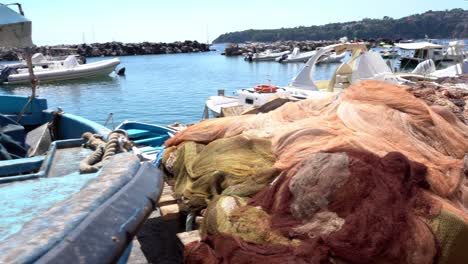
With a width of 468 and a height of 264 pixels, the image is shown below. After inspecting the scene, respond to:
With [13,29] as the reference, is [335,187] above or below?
below

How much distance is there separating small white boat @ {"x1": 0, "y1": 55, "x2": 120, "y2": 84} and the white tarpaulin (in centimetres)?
3551

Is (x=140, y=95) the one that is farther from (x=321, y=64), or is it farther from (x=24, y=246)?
(x=321, y=64)

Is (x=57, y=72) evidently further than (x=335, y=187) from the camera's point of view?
Yes

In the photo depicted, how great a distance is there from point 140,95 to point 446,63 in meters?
24.2

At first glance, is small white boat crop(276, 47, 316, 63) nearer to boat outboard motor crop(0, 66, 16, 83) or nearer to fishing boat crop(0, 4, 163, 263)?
→ boat outboard motor crop(0, 66, 16, 83)

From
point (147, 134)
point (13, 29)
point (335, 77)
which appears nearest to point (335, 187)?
point (13, 29)

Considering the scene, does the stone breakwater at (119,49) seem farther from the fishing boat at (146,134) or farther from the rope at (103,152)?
the rope at (103,152)

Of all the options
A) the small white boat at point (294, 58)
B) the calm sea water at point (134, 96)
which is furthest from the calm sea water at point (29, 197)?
the small white boat at point (294, 58)

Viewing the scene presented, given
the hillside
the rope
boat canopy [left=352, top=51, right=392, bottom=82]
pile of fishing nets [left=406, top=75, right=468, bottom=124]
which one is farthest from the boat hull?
the hillside

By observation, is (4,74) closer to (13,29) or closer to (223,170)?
(13,29)

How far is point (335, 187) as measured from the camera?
138 inches

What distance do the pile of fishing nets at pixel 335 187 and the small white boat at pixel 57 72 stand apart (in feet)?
122

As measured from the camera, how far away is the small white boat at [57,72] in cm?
3894

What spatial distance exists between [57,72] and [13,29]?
37.6 metres
